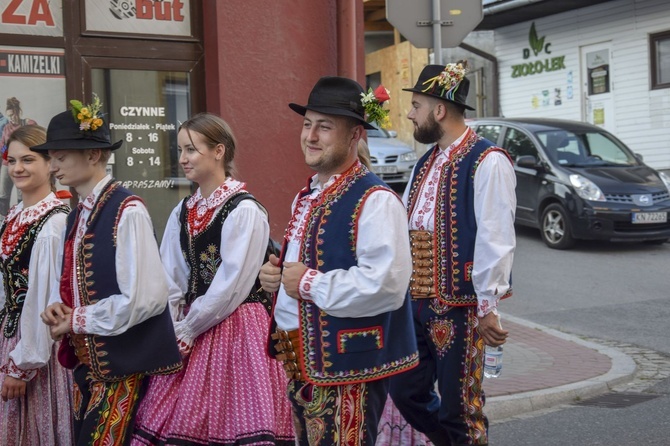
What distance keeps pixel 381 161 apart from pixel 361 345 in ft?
53.0

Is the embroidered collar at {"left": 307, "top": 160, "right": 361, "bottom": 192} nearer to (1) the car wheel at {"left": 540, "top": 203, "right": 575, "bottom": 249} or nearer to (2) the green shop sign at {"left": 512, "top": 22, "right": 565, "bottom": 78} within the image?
(1) the car wheel at {"left": 540, "top": 203, "right": 575, "bottom": 249}

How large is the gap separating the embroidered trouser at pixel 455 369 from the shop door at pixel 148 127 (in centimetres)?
374

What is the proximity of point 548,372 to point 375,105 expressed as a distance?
16.4 feet

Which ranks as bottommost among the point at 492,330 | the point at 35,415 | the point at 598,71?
the point at 35,415

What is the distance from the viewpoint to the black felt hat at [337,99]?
154 inches

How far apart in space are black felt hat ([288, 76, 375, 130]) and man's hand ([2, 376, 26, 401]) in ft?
6.46

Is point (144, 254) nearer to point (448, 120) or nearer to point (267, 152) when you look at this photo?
point (448, 120)

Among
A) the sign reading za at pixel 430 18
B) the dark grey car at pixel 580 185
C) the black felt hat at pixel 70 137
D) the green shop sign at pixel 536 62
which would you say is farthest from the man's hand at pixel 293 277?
the green shop sign at pixel 536 62

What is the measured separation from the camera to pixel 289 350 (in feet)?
13.0

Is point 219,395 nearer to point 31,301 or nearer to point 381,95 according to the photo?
point 31,301

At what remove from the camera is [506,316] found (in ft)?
36.1

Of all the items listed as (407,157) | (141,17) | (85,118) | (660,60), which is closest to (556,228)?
(407,157)

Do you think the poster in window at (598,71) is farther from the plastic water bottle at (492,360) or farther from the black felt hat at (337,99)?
the black felt hat at (337,99)

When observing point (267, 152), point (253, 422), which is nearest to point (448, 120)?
point (253, 422)
